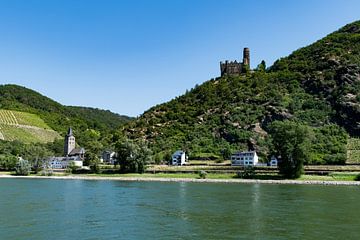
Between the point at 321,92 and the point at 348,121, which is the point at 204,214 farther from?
the point at 321,92

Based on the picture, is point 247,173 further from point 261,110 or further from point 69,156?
point 69,156

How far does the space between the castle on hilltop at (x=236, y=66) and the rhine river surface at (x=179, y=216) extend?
339 feet

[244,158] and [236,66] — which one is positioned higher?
Answer: [236,66]

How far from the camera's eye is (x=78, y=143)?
16800 cm

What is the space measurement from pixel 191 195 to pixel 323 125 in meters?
68.3

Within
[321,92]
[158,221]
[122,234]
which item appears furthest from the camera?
[321,92]

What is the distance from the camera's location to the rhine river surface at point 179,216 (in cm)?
2456

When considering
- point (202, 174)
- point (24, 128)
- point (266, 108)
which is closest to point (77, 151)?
point (24, 128)

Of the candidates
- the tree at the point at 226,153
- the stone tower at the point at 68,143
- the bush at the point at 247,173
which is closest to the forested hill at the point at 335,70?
the tree at the point at 226,153

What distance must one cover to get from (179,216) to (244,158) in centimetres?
5999

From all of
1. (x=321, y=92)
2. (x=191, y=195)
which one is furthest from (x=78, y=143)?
(x=191, y=195)

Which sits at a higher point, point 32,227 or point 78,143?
point 78,143

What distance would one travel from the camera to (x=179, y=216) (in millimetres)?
30906

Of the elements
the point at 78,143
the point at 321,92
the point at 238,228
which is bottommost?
the point at 238,228
